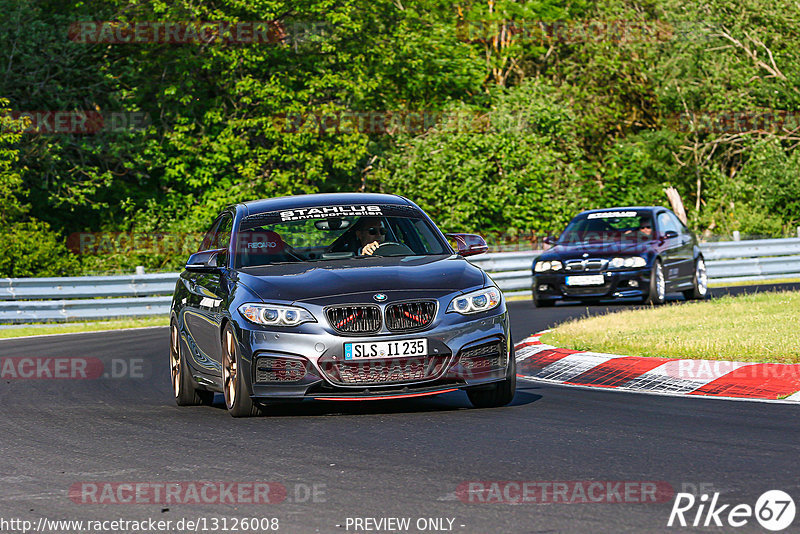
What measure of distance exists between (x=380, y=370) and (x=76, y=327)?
14692mm

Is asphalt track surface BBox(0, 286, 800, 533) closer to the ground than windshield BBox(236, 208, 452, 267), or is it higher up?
closer to the ground

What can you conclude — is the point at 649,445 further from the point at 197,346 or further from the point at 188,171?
the point at 188,171

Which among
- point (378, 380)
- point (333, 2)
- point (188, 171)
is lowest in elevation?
point (188, 171)

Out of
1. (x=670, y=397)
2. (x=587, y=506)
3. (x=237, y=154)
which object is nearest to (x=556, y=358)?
(x=670, y=397)

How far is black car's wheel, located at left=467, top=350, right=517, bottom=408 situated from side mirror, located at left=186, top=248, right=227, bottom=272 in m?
2.26

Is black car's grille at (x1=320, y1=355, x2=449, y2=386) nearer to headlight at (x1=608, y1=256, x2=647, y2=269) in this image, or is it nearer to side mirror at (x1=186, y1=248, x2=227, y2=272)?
side mirror at (x1=186, y1=248, x2=227, y2=272)

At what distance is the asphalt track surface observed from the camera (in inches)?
228

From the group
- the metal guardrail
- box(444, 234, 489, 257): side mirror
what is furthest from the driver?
the metal guardrail

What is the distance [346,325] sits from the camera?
8.66 m

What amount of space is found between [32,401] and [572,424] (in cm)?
496

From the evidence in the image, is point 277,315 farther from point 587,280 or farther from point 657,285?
point 657,285

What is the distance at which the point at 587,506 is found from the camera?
18.8 ft

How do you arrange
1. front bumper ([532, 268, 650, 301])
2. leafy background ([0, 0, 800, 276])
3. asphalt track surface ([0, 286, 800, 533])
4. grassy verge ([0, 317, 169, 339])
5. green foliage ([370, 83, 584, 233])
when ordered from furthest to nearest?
1. green foliage ([370, 83, 584, 233])
2. leafy background ([0, 0, 800, 276])
3. grassy verge ([0, 317, 169, 339])
4. front bumper ([532, 268, 650, 301])
5. asphalt track surface ([0, 286, 800, 533])

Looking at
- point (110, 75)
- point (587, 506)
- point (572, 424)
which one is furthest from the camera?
point (110, 75)
